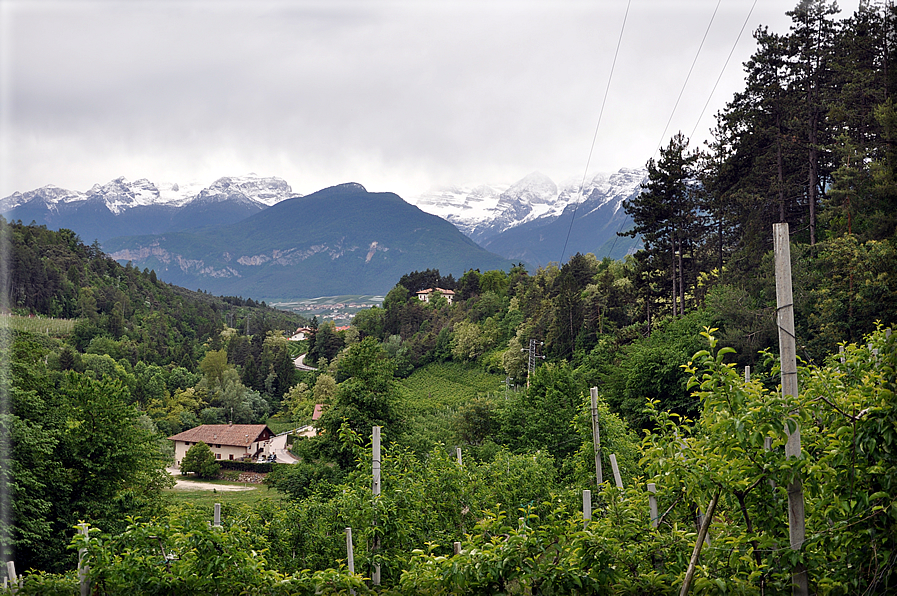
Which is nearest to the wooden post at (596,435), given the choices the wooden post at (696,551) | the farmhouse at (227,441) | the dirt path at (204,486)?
the wooden post at (696,551)

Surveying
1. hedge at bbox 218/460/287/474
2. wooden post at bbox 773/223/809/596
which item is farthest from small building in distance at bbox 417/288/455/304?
wooden post at bbox 773/223/809/596

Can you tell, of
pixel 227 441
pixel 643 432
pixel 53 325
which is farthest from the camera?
pixel 53 325

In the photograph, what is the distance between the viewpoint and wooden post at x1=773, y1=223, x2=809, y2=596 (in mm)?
3947

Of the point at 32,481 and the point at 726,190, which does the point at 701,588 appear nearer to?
the point at 32,481

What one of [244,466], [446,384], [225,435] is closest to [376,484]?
[446,384]

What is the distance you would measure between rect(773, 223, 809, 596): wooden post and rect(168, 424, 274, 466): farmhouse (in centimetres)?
6100

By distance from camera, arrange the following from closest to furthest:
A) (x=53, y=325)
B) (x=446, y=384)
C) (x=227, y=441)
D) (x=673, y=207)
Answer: (x=673, y=207) < (x=446, y=384) < (x=227, y=441) < (x=53, y=325)

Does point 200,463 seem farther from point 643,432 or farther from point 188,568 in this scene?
point 188,568

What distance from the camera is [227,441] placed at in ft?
198

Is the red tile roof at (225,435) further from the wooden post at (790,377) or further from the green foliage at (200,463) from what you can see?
the wooden post at (790,377)

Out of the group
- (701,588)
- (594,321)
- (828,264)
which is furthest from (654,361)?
(701,588)

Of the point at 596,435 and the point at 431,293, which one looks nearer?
the point at 596,435

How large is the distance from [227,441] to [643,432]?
51.5 meters

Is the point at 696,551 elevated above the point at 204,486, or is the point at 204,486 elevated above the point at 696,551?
the point at 696,551
